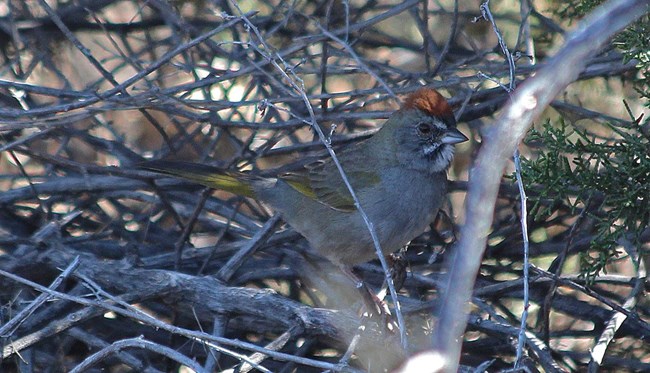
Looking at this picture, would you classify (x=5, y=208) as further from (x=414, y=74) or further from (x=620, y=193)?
(x=620, y=193)

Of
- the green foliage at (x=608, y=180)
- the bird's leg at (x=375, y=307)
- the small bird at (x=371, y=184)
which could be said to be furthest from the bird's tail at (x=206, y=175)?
the green foliage at (x=608, y=180)

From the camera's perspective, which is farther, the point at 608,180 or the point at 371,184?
the point at 371,184

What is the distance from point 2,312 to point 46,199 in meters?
1.21

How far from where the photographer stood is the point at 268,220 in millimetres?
4676

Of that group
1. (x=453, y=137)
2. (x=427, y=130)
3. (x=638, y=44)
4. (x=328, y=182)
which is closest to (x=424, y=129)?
(x=427, y=130)

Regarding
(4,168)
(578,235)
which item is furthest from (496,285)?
(4,168)

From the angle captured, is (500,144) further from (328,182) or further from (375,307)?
(328,182)

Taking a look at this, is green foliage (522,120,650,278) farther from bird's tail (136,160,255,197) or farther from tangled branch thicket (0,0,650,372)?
bird's tail (136,160,255,197)

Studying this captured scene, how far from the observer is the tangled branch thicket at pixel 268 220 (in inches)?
136

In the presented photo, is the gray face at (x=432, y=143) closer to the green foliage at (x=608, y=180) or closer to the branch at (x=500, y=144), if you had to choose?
the green foliage at (x=608, y=180)

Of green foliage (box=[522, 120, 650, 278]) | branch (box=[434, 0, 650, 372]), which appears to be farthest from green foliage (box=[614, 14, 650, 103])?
branch (box=[434, 0, 650, 372])

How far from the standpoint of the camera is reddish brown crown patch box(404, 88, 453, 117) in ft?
13.3

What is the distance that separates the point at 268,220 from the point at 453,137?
3.80ft

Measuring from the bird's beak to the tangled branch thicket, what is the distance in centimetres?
27
